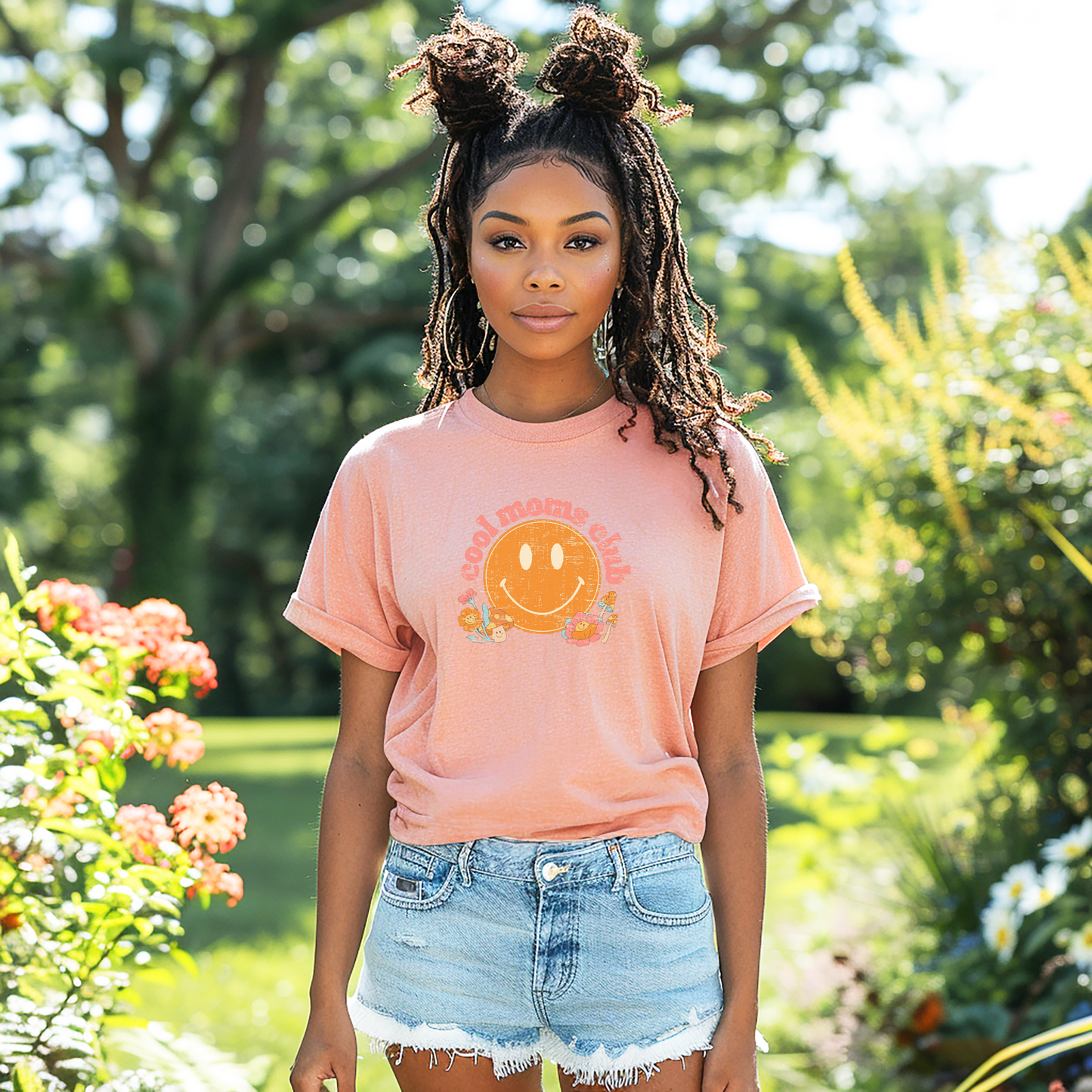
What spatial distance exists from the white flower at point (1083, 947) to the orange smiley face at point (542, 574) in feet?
6.09

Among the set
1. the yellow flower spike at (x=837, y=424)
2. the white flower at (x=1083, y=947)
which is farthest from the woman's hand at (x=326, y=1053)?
the yellow flower spike at (x=837, y=424)

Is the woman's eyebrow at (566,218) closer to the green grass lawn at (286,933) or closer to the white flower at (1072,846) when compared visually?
the green grass lawn at (286,933)

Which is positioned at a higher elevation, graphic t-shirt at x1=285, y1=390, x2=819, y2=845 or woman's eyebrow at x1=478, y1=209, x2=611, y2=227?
woman's eyebrow at x1=478, y1=209, x2=611, y2=227

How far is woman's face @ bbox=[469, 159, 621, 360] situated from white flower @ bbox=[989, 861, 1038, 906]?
214 cm

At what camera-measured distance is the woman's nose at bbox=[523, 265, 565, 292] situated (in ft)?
5.40

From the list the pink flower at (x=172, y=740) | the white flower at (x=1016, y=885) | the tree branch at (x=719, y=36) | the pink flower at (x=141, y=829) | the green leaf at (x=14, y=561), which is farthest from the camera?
the tree branch at (x=719, y=36)

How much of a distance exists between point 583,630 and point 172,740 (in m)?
0.93

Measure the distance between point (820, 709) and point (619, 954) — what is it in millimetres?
18959

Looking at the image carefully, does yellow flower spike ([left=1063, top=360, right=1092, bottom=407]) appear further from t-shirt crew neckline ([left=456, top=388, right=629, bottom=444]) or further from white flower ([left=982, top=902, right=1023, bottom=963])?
t-shirt crew neckline ([left=456, top=388, right=629, bottom=444])

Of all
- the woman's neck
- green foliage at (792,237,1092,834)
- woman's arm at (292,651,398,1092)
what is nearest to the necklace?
the woman's neck

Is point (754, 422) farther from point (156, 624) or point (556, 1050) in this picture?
point (556, 1050)

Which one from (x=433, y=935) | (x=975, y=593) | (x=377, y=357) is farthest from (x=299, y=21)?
(x=433, y=935)

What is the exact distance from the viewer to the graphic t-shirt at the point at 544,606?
158cm

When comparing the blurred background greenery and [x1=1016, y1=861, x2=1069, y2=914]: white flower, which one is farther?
the blurred background greenery
